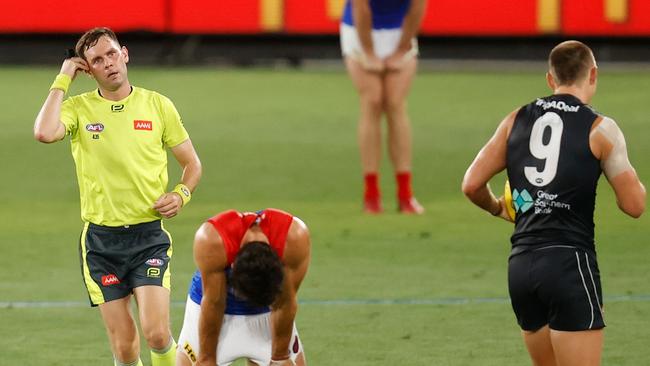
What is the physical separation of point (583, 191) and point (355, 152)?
9221mm

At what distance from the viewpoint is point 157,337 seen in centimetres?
661

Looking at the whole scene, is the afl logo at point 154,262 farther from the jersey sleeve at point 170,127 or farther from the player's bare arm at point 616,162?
the player's bare arm at point 616,162

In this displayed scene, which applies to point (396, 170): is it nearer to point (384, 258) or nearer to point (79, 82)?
point (384, 258)

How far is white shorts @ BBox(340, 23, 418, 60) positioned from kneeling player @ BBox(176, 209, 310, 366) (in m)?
5.65

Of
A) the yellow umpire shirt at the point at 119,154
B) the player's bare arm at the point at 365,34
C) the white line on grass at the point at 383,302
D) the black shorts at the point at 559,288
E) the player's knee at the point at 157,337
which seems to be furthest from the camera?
the player's bare arm at the point at 365,34

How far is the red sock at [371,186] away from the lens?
37.8 feet

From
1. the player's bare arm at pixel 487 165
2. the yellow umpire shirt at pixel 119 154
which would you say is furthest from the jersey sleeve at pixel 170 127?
the player's bare arm at pixel 487 165

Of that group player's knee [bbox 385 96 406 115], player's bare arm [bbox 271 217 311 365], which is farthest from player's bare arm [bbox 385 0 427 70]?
player's bare arm [bbox 271 217 311 365]

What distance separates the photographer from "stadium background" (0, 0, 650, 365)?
26.6 feet

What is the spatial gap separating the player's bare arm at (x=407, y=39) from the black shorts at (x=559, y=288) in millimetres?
5879

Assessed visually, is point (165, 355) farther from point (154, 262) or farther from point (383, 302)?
point (383, 302)

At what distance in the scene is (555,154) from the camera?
5.71 meters

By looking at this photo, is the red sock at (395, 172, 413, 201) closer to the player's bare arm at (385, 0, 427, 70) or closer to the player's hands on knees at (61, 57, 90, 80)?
the player's bare arm at (385, 0, 427, 70)

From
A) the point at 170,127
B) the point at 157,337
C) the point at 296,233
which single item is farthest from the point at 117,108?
the point at 296,233
